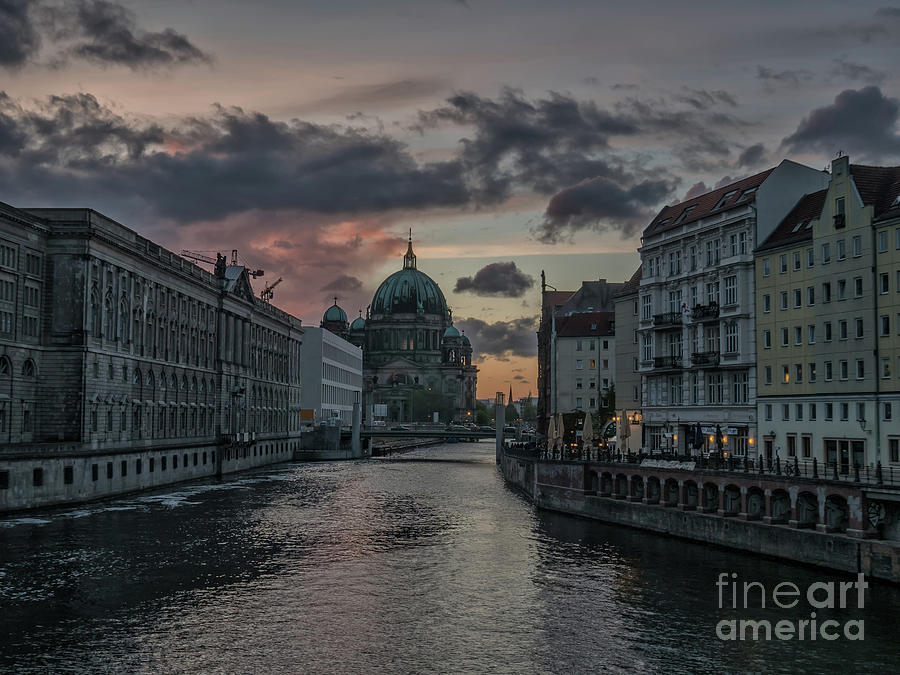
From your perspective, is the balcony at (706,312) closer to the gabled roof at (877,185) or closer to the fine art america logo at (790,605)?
the gabled roof at (877,185)

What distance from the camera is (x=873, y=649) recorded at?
37.6m

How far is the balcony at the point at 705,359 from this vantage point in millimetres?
81562

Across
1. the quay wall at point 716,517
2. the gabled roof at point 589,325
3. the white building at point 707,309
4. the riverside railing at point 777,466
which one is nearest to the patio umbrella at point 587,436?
the riverside railing at point 777,466

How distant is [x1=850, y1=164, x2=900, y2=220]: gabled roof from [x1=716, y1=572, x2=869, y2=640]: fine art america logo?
28377mm

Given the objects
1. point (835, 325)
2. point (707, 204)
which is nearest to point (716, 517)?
point (835, 325)

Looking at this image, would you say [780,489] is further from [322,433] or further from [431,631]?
[322,433]

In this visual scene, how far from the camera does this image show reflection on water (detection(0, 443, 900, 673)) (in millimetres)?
36906

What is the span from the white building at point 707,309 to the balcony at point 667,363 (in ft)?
0.29

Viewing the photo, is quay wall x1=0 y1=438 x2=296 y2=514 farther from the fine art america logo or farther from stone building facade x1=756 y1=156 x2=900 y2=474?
stone building facade x1=756 y1=156 x2=900 y2=474

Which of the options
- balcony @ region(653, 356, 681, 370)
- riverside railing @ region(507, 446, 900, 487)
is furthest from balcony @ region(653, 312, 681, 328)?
riverside railing @ region(507, 446, 900, 487)

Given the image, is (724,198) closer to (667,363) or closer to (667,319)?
(667,319)

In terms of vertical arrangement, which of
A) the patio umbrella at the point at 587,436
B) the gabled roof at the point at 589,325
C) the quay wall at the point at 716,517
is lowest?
the quay wall at the point at 716,517

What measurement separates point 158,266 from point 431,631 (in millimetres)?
75872

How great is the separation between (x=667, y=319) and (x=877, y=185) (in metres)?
23.8
